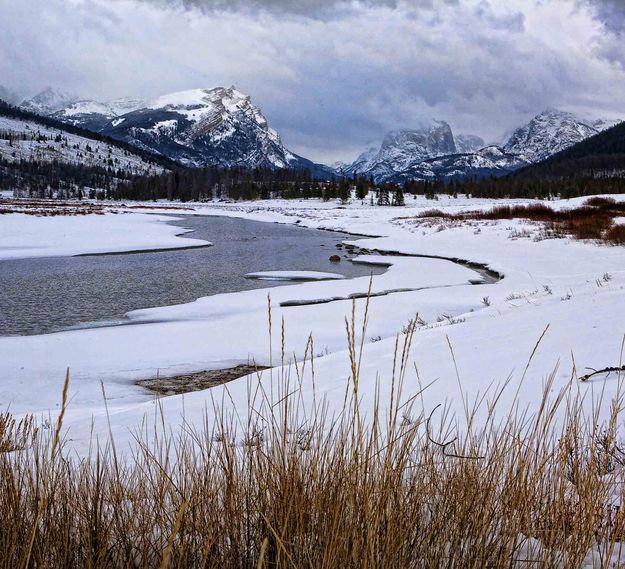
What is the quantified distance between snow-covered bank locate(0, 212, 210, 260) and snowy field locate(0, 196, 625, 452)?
1460cm

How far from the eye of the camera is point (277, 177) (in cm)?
17025

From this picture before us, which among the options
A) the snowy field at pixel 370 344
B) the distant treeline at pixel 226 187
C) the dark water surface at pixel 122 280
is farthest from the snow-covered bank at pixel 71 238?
the distant treeline at pixel 226 187

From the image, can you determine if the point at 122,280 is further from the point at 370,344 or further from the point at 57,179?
the point at 57,179

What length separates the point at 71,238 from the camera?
98.5ft

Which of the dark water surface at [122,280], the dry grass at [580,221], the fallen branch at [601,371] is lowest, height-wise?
the dark water surface at [122,280]

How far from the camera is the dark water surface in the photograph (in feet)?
40.8

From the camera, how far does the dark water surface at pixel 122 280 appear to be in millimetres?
12438

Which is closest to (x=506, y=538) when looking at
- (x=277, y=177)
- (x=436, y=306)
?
(x=436, y=306)

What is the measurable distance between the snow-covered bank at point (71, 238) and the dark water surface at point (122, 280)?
2.17 metres

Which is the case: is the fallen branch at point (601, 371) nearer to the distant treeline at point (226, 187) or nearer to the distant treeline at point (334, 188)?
the distant treeline at point (334, 188)

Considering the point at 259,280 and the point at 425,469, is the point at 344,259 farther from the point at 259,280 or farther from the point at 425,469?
the point at 425,469

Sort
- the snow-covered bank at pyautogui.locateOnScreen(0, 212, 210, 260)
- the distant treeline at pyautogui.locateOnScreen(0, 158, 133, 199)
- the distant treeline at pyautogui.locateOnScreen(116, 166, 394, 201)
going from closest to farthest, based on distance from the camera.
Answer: the snow-covered bank at pyautogui.locateOnScreen(0, 212, 210, 260)
the distant treeline at pyautogui.locateOnScreen(116, 166, 394, 201)
the distant treeline at pyautogui.locateOnScreen(0, 158, 133, 199)

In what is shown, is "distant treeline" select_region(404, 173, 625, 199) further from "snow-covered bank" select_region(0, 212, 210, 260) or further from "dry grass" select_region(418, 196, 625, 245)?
"snow-covered bank" select_region(0, 212, 210, 260)

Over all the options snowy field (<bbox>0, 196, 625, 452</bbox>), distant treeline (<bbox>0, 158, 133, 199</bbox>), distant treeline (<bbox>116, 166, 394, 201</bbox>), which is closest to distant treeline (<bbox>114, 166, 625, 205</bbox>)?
distant treeline (<bbox>116, 166, 394, 201</bbox>)
